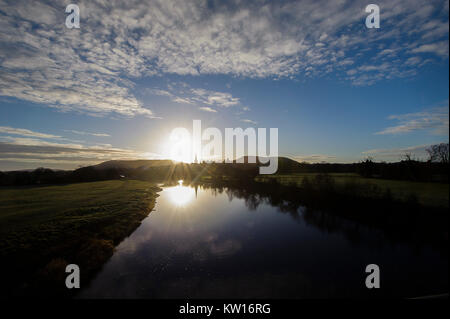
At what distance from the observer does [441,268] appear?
463 inches

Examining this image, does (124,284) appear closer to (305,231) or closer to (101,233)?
(101,233)

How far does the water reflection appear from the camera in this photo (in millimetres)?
9570

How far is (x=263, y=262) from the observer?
40.8ft

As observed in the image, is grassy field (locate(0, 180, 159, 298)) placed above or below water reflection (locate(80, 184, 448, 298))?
above

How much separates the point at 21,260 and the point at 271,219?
21959mm

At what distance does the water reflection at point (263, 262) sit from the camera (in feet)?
31.4

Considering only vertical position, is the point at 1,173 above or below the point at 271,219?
above

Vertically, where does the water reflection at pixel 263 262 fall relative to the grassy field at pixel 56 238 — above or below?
below

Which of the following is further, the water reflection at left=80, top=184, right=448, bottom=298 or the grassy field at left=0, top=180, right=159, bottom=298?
the grassy field at left=0, top=180, right=159, bottom=298

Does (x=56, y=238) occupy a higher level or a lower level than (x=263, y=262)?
higher

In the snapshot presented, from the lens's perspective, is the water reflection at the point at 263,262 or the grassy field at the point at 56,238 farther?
→ the grassy field at the point at 56,238

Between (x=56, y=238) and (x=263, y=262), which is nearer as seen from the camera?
(x=263, y=262)
